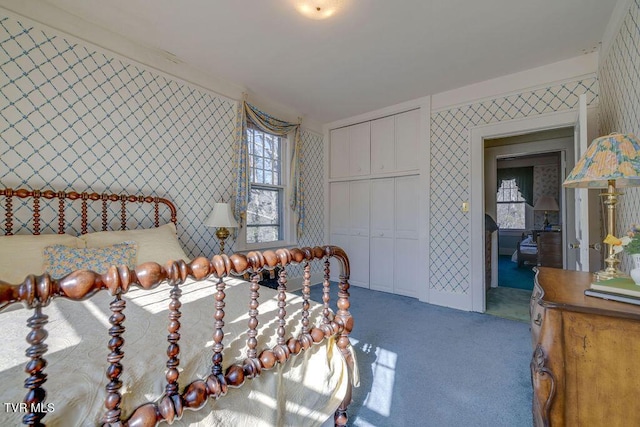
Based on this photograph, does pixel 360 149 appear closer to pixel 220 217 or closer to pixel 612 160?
pixel 220 217

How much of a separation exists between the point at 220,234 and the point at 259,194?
101 cm

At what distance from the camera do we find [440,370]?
6.67 ft

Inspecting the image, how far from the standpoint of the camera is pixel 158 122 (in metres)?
2.71

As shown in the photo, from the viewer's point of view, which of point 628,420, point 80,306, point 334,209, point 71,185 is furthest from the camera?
point 334,209

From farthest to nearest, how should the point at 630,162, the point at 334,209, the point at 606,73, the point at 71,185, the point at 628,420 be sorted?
the point at 334,209
the point at 606,73
the point at 71,185
the point at 630,162
the point at 628,420

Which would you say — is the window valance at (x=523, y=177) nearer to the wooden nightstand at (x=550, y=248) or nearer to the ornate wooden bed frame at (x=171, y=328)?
the wooden nightstand at (x=550, y=248)

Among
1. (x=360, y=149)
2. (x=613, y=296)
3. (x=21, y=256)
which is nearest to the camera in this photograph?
(x=613, y=296)

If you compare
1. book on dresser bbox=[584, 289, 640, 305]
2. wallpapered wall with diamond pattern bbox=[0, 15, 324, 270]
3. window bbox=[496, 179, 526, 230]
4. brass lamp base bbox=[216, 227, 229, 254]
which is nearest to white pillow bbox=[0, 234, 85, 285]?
wallpapered wall with diamond pattern bbox=[0, 15, 324, 270]

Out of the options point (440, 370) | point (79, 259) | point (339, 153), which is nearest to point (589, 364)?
point (440, 370)

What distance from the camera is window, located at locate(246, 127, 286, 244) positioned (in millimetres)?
3719

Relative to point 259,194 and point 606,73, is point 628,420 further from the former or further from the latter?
point 259,194

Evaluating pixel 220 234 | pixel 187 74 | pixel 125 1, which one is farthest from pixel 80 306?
pixel 187 74

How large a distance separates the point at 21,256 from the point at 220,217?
145cm

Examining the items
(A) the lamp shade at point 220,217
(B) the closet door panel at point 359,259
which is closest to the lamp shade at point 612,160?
(A) the lamp shade at point 220,217
